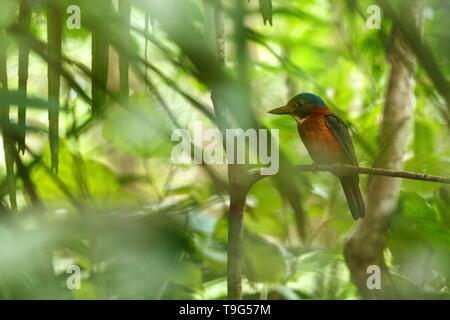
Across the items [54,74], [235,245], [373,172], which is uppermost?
[54,74]

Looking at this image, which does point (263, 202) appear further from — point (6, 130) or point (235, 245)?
point (6, 130)

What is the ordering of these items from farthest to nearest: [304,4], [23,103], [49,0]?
1. [304,4]
2. [49,0]
3. [23,103]

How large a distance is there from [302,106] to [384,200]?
10.4 inches

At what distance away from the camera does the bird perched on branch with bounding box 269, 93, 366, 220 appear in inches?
52.6

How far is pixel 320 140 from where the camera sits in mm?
1412

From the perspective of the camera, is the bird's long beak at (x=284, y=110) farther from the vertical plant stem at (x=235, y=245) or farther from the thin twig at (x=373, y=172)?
the vertical plant stem at (x=235, y=245)

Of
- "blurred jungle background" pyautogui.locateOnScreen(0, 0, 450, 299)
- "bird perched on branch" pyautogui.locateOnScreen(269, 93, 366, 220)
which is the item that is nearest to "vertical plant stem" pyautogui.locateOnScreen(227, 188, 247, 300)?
"blurred jungle background" pyautogui.locateOnScreen(0, 0, 450, 299)

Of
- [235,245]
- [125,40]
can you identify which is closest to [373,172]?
[235,245]

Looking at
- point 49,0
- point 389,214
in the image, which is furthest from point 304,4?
point 49,0

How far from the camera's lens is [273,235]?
59.5 inches

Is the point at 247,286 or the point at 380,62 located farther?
the point at 380,62

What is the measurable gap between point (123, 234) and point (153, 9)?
0.78 m

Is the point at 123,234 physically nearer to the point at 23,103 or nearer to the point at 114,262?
the point at 114,262

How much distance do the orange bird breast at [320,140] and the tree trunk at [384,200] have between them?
0.31 feet
